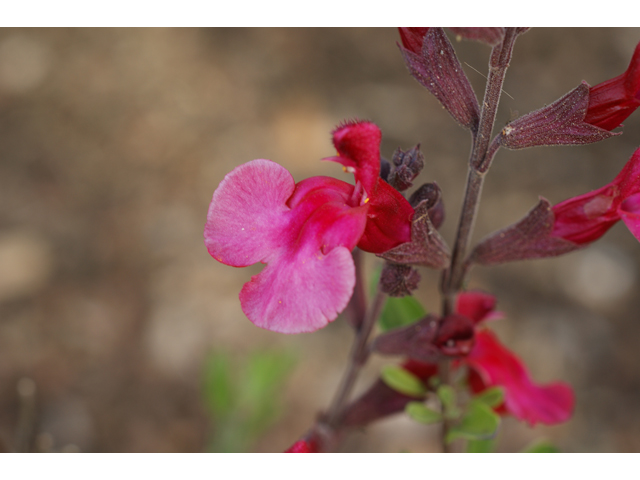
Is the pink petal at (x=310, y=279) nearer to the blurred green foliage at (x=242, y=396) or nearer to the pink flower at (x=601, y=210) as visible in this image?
the pink flower at (x=601, y=210)

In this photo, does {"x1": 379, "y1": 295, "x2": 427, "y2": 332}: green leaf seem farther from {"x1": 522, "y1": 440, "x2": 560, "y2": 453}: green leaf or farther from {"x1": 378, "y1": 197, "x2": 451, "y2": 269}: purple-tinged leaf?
{"x1": 522, "y1": 440, "x2": 560, "y2": 453}: green leaf

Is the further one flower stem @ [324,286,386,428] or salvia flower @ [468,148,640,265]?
flower stem @ [324,286,386,428]

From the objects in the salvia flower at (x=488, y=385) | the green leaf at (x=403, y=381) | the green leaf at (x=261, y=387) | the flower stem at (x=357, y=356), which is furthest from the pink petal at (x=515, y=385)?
the green leaf at (x=261, y=387)

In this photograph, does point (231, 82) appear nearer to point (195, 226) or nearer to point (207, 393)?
point (195, 226)

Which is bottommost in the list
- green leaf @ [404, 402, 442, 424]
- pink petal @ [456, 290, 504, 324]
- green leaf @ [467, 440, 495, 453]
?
green leaf @ [467, 440, 495, 453]

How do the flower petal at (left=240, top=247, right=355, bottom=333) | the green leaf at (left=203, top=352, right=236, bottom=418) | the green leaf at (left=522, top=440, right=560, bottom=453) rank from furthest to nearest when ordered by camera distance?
the green leaf at (left=203, top=352, right=236, bottom=418)
the green leaf at (left=522, top=440, right=560, bottom=453)
the flower petal at (left=240, top=247, right=355, bottom=333)

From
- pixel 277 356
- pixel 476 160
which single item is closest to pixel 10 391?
pixel 277 356

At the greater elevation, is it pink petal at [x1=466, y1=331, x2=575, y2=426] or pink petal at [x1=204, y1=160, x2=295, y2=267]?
pink petal at [x1=204, y1=160, x2=295, y2=267]

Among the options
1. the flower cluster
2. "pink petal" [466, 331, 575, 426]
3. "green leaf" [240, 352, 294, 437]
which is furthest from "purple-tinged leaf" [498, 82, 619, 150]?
"green leaf" [240, 352, 294, 437]
